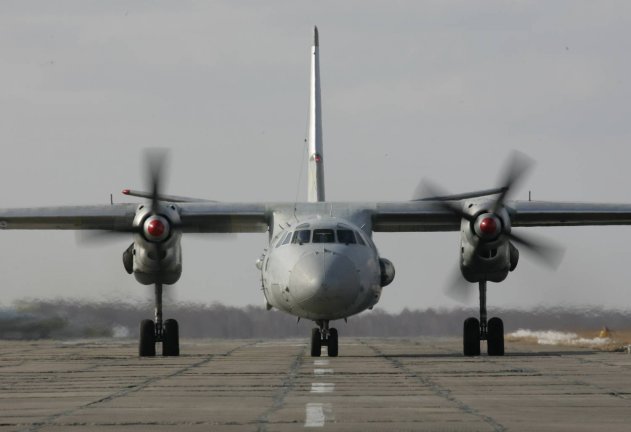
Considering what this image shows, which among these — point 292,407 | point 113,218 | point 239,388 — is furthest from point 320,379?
point 113,218

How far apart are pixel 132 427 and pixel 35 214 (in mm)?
19828

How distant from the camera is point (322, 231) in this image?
2742cm

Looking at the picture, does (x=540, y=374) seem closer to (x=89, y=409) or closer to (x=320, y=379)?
(x=320, y=379)

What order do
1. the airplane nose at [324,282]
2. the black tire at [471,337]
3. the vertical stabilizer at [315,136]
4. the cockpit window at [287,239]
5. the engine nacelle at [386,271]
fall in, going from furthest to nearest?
the vertical stabilizer at [315,136] < the black tire at [471,337] < the engine nacelle at [386,271] < the cockpit window at [287,239] < the airplane nose at [324,282]

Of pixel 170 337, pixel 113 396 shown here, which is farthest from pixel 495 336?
pixel 113 396

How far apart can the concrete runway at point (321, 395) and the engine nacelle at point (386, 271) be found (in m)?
2.99

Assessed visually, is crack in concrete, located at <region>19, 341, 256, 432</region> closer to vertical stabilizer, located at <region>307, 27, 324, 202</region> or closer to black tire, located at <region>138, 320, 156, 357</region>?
black tire, located at <region>138, 320, 156, 357</region>

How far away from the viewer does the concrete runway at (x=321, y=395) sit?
43.5 ft

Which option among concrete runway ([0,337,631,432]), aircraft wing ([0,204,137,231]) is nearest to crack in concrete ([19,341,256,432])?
concrete runway ([0,337,631,432])

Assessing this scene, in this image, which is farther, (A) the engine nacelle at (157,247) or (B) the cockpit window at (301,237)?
(A) the engine nacelle at (157,247)

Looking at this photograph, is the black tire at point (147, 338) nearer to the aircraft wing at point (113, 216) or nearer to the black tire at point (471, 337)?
the aircraft wing at point (113, 216)

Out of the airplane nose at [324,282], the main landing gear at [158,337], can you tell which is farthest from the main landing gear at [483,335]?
the main landing gear at [158,337]

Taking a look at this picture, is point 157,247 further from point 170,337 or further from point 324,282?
point 324,282

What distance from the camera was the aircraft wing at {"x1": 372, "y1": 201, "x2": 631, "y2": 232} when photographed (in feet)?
104
